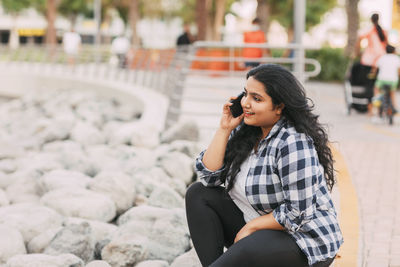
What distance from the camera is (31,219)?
5992 mm

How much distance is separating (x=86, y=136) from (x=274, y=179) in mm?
9350

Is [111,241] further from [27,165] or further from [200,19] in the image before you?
[200,19]

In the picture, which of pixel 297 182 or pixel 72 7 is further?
pixel 72 7

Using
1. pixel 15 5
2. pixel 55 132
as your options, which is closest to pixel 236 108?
pixel 55 132

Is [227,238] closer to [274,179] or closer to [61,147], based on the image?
[274,179]

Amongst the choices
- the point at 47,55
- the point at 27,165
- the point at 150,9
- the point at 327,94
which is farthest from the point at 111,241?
the point at 150,9

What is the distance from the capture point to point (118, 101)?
62.4 ft

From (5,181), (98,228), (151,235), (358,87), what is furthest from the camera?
(358,87)

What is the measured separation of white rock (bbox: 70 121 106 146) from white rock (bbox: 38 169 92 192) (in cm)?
457

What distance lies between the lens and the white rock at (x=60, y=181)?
7375mm

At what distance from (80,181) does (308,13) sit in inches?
1489

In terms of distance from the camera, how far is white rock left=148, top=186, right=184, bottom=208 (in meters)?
6.49

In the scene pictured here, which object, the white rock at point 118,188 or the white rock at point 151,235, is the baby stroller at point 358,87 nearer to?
the white rock at point 118,188

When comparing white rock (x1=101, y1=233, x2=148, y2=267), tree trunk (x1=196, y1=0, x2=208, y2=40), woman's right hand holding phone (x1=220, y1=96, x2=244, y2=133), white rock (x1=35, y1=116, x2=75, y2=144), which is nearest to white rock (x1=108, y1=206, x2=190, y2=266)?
white rock (x1=101, y1=233, x2=148, y2=267)
